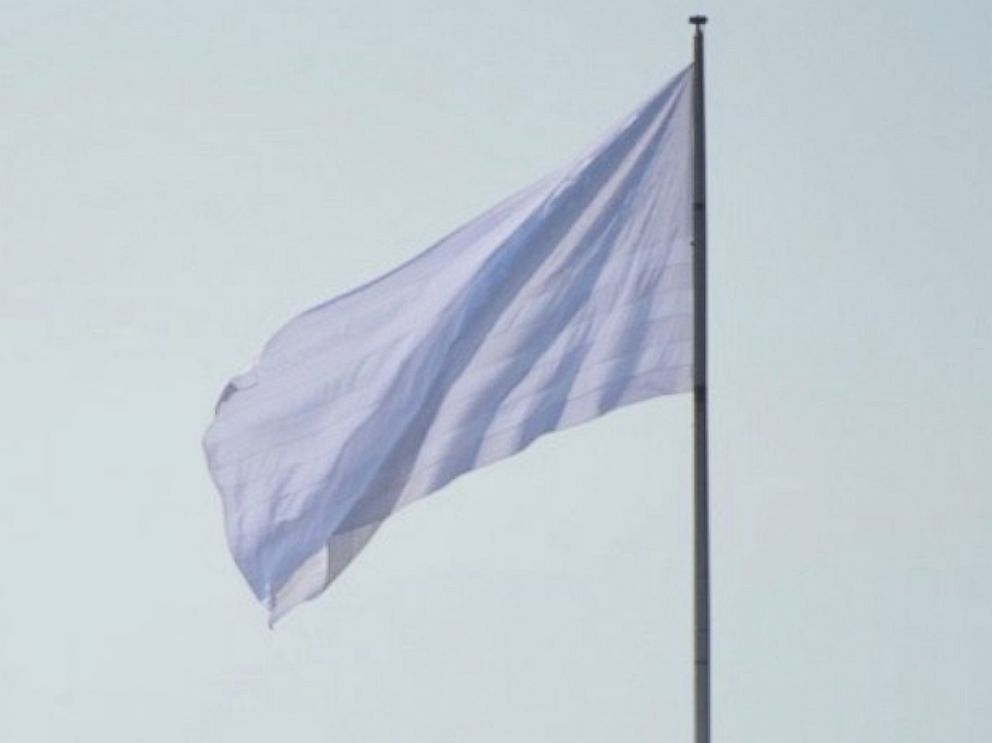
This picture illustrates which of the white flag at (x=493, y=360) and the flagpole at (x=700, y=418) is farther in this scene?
the white flag at (x=493, y=360)

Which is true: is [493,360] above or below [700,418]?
above

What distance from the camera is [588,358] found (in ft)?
107

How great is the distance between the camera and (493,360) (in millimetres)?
33156

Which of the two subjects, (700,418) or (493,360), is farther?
(493,360)

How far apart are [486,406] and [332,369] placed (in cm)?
213

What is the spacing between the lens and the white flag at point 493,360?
32625 mm

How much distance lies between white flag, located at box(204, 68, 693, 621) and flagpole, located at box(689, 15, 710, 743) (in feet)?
1.55

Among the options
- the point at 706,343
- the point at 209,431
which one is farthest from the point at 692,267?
the point at 209,431

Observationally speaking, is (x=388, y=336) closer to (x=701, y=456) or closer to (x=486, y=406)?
(x=486, y=406)

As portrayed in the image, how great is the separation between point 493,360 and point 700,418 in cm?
253

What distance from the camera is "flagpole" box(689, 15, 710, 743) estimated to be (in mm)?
30578

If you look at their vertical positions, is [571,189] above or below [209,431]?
above

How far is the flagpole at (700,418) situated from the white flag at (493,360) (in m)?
0.47

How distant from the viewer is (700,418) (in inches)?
1239
